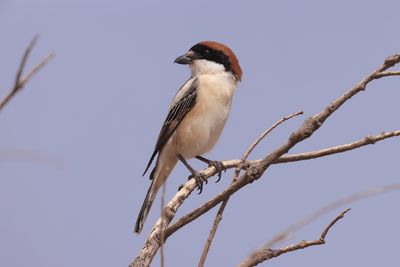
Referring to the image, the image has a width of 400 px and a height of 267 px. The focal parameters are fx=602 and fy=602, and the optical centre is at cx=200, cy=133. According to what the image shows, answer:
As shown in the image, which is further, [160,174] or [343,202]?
[160,174]

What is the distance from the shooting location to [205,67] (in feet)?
17.3

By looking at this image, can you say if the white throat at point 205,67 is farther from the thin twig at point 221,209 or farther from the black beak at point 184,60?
the thin twig at point 221,209

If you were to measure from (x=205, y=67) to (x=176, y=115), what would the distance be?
1.75 feet

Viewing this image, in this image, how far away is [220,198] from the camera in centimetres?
213

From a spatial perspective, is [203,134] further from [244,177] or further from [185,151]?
[244,177]

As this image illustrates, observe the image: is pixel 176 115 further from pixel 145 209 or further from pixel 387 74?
pixel 387 74

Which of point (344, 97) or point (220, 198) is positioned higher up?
point (344, 97)

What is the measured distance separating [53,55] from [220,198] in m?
1.22

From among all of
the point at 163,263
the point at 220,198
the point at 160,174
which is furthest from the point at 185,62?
the point at 163,263

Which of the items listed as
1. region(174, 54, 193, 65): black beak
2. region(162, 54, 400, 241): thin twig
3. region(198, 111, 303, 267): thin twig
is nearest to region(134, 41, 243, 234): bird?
region(174, 54, 193, 65): black beak

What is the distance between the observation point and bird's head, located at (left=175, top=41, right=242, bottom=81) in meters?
5.27

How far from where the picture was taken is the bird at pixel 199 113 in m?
4.94

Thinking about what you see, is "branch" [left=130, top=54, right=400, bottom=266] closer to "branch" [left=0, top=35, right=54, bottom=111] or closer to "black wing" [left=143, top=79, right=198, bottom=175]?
"branch" [left=0, top=35, right=54, bottom=111]

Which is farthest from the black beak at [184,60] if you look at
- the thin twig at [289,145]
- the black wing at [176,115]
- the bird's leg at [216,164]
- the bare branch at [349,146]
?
the thin twig at [289,145]
